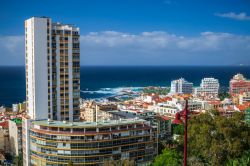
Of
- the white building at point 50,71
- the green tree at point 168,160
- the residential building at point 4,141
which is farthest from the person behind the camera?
the residential building at point 4,141

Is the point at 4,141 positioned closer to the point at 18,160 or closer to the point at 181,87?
the point at 18,160

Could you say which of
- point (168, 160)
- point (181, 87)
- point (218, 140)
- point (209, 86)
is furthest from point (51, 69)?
point (209, 86)

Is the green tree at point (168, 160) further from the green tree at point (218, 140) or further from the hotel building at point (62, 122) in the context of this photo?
the hotel building at point (62, 122)

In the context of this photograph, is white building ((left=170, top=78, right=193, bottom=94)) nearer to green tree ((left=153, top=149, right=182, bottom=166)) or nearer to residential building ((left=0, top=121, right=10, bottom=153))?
residential building ((left=0, top=121, right=10, bottom=153))

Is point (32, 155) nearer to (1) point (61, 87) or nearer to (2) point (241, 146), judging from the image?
(1) point (61, 87)

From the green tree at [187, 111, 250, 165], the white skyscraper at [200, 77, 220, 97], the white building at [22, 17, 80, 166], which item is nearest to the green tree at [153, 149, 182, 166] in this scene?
the green tree at [187, 111, 250, 165]

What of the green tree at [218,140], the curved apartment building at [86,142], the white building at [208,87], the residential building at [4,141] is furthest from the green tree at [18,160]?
the white building at [208,87]
